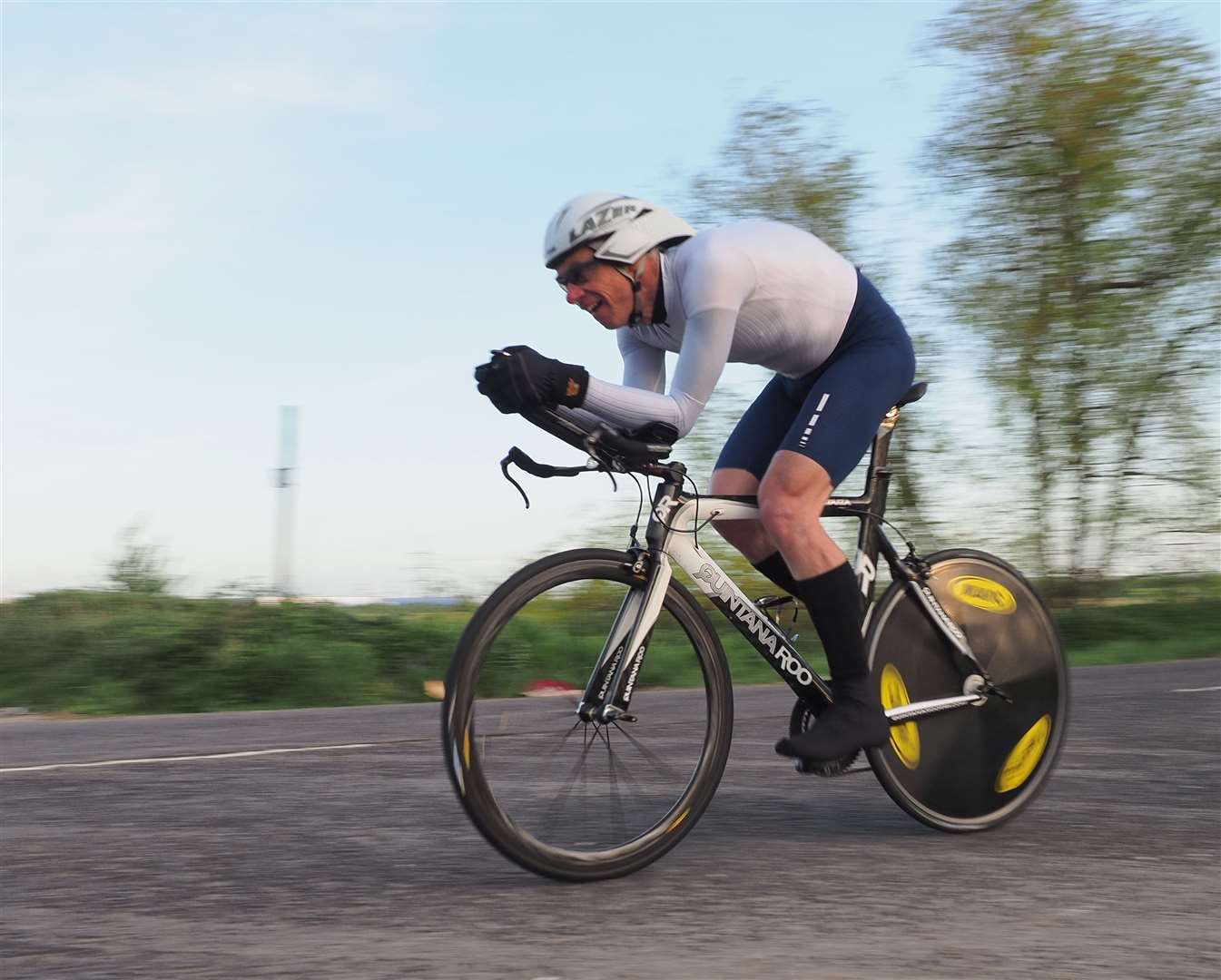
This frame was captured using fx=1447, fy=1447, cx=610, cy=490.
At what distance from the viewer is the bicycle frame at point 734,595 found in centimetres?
388

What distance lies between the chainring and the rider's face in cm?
127

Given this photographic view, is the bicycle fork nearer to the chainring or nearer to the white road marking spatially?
the chainring

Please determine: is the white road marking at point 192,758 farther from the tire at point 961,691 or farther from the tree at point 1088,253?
the tree at point 1088,253

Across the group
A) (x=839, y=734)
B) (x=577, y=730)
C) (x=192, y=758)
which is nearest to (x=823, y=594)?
(x=839, y=734)

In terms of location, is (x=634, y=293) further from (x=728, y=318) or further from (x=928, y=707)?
(x=928, y=707)

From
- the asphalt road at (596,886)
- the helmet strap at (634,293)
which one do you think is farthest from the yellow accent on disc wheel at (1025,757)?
the helmet strap at (634,293)

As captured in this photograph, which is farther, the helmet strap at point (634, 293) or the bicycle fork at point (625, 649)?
the helmet strap at point (634, 293)

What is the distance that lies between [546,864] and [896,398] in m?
1.78

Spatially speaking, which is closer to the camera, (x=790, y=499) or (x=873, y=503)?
(x=790, y=499)

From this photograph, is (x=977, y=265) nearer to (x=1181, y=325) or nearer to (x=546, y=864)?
(x=1181, y=325)

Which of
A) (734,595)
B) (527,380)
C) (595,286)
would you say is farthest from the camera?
(734,595)

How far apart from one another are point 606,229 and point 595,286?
0.17 meters

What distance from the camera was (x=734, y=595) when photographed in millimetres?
4242

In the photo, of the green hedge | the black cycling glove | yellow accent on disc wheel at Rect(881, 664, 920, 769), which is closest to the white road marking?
yellow accent on disc wheel at Rect(881, 664, 920, 769)
